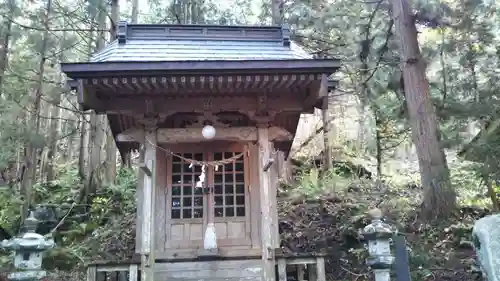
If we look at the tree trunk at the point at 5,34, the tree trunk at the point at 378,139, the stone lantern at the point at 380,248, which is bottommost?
the stone lantern at the point at 380,248

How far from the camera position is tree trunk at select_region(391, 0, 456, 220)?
8.40 meters

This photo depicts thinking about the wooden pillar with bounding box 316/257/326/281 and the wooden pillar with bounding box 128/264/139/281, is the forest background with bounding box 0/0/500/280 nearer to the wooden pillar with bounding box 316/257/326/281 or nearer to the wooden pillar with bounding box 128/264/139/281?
the wooden pillar with bounding box 316/257/326/281

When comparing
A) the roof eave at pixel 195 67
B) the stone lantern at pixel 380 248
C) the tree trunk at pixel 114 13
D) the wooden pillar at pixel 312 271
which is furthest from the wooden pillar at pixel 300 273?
the tree trunk at pixel 114 13

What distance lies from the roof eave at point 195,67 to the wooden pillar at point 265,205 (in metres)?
1.27

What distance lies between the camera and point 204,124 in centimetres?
718

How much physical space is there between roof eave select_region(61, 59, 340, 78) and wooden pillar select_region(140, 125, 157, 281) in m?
1.26

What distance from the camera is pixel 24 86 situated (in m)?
11.9

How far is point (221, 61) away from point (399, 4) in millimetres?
5578

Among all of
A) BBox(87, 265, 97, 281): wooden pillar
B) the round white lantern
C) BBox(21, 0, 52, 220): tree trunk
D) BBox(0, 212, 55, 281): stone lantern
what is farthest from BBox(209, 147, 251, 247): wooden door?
BBox(21, 0, 52, 220): tree trunk

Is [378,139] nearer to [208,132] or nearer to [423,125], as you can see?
[423,125]

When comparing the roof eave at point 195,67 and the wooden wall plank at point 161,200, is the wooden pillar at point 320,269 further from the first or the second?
the roof eave at point 195,67

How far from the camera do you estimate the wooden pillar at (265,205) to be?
21.2ft

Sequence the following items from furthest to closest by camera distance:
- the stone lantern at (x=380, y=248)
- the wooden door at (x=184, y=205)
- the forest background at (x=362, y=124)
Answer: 1. the forest background at (x=362, y=124)
2. the wooden door at (x=184, y=205)
3. the stone lantern at (x=380, y=248)

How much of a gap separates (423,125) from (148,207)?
5.81 metres
